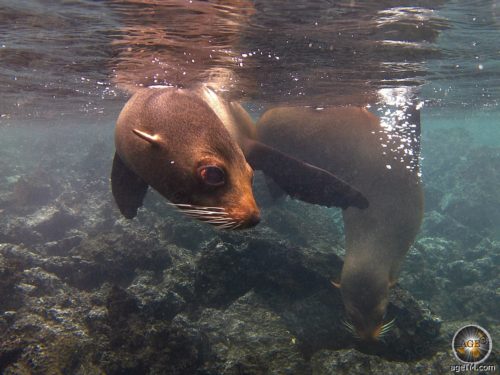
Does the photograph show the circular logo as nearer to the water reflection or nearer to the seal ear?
the seal ear

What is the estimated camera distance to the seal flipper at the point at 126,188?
12.0 feet

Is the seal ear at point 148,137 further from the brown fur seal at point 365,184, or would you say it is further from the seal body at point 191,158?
the brown fur seal at point 365,184

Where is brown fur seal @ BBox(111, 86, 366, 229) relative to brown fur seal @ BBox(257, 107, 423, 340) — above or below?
above

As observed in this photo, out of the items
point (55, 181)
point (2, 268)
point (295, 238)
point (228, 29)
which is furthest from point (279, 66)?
point (55, 181)

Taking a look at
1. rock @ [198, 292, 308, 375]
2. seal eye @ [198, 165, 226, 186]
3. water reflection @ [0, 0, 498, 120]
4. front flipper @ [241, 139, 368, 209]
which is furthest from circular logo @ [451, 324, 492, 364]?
water reflection @ [0, 0, 498, 120]

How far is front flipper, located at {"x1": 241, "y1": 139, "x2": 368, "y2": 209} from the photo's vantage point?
4.50 m

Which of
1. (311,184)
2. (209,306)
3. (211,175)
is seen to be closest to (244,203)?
(211,175)

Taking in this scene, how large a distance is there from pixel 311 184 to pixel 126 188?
222 cm

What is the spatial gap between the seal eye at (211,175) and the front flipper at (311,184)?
8.64 feet

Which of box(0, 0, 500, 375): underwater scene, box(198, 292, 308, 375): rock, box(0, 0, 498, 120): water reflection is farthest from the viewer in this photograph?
box(0, 0, 498, 120): water reflection

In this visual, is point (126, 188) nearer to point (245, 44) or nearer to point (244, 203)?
point (244, 203)

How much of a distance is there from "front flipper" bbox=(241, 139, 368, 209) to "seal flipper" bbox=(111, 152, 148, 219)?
1.65 meters

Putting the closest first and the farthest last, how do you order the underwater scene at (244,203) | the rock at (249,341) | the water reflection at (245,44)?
the underwater scene at (244,203) → the rock at (249,341) → the water reflection at (245,44)

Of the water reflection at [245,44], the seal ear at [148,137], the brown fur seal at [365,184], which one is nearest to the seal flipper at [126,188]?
the seal ear at [148,137]
